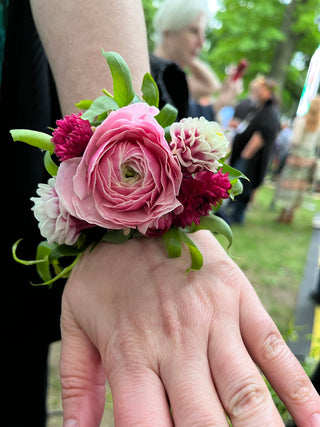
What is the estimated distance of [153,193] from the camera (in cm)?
59

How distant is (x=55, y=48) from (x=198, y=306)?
1.99 feet

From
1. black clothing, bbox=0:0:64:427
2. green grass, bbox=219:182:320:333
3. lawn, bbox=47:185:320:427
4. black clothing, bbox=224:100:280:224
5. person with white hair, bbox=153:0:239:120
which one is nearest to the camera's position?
black clothing, bbox=0:0:64:427

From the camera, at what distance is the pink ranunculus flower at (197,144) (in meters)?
0.60

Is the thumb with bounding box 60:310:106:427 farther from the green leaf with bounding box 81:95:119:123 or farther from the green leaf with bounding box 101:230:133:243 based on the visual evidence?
the green leaf with bounding box 81:95:119:123

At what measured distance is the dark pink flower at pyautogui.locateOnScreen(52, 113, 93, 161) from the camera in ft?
1.94

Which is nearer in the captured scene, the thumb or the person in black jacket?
the thumb

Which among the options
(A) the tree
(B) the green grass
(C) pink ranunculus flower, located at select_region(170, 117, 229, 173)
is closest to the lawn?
(B) the green grass

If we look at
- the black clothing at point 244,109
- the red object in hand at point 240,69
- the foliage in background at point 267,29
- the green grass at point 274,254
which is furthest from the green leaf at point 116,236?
the foliage in background at point 267,29

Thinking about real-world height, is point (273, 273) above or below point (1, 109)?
below

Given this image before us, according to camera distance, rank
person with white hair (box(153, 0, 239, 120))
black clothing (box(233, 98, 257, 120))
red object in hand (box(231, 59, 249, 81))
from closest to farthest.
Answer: person with white hair (box(153, 0, 239, 120)) < red object in hand (box(231, 59, 249, 81)) < black clothing (box(233, 98, 257, 120))

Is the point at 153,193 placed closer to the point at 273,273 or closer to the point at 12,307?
the point at 12,307

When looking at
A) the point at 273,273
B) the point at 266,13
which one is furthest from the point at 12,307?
the point at 266,13

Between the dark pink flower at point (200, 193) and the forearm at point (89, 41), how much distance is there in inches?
9.8

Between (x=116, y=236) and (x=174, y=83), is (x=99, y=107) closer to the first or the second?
(x=116, y=236)
